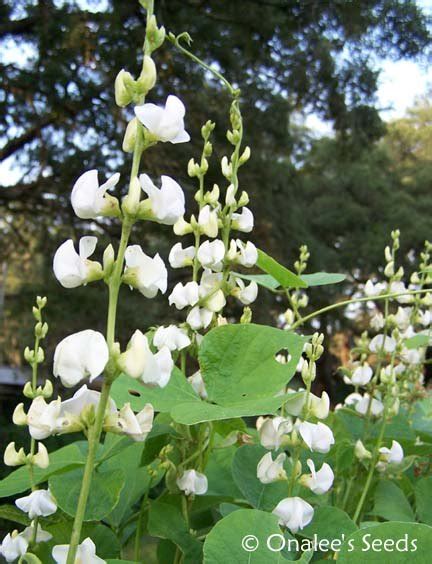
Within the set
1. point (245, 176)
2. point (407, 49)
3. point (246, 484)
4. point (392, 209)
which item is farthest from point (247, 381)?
point (392, 209)

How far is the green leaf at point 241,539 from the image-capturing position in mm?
391

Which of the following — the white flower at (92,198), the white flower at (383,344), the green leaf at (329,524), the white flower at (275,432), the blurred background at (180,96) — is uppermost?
the blurred background at (180,96)

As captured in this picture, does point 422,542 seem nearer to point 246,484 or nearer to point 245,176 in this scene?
point 246,484

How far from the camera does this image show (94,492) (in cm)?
50

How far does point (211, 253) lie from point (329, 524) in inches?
10.3

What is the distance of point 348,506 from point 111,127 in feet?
11.9

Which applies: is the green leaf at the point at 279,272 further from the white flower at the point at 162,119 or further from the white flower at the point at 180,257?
the white flower at the point at 162,119

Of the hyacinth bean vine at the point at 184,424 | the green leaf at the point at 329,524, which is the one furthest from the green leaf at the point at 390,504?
the green leaf at the point at 329,524

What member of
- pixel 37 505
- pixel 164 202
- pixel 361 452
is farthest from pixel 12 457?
pixel 361 452

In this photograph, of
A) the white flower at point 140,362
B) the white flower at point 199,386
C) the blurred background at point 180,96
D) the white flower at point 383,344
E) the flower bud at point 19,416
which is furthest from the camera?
the blurred background at point 180,96

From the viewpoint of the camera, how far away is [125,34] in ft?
12.1

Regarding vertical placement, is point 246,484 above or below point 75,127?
below

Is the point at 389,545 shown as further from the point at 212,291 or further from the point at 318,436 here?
the point at 212,291

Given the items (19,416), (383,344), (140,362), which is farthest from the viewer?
(383,344)
